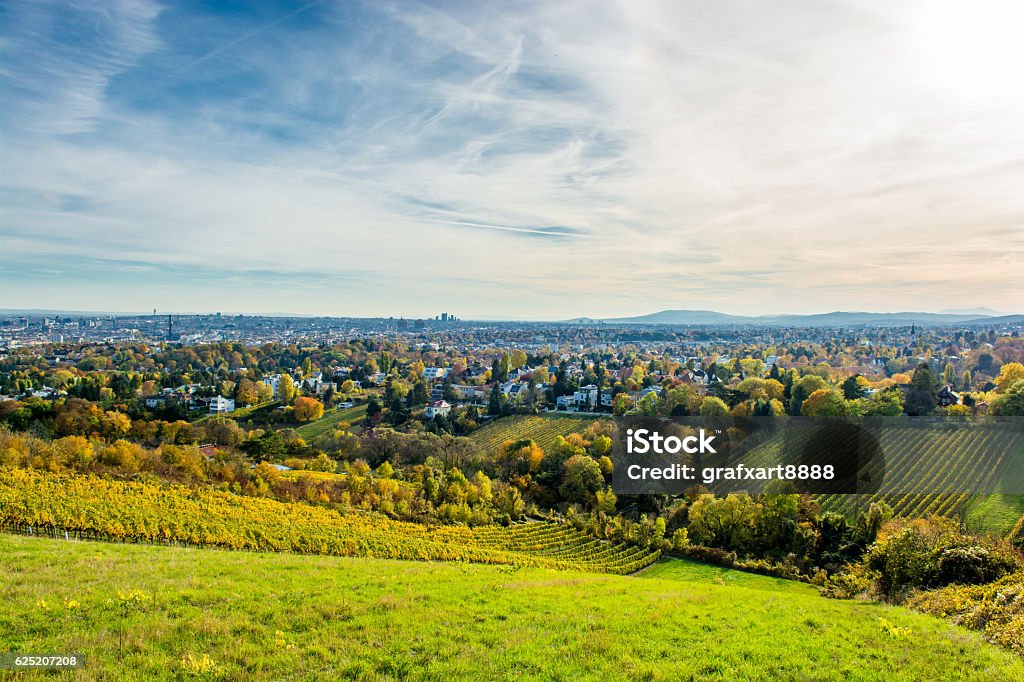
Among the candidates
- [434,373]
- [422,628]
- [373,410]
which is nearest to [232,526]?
[422,628]

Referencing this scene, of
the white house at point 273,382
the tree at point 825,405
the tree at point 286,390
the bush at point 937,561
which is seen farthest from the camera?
the white house at point 273,382

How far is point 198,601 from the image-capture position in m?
8.73

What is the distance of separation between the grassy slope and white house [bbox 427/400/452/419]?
47326 millimetres

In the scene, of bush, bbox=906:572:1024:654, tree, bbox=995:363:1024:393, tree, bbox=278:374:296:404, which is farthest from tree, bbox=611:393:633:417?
bush, bbox=906:572:1024:654

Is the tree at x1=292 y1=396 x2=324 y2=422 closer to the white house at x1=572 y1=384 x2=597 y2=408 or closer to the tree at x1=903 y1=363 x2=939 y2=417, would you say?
the white house at x1=572 y1=384 x2=597 y2=408

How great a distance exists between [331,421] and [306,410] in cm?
336

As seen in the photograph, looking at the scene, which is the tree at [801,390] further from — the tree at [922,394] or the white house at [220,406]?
the white house at [220,406]

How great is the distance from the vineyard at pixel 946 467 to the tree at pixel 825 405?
5.43 meters

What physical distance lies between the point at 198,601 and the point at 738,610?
9.42 metres

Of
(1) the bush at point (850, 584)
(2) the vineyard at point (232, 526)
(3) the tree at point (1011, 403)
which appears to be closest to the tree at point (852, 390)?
(3) the tree at point (1011, 403)

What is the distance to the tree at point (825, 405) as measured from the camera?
156ft

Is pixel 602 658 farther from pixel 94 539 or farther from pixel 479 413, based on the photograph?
pixel 479 413

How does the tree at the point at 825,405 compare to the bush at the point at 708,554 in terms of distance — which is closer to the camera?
the bush at the point at 708,554

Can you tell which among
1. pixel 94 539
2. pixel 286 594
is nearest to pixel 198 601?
pixel 286 594
